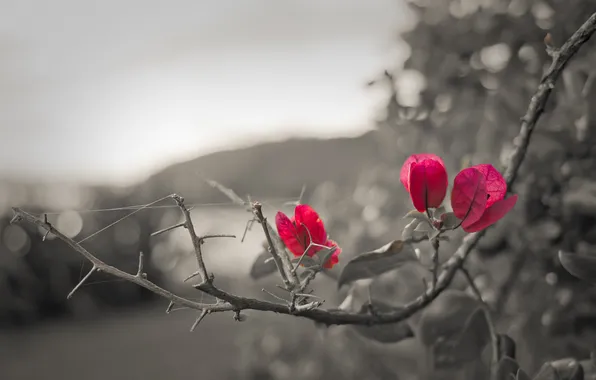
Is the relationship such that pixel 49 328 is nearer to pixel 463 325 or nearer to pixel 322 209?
pixel 322 209

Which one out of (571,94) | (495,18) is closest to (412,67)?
(495,18)

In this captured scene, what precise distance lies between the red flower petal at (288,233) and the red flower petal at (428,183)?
10 centimetres

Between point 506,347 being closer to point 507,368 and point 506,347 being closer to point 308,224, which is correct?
point 507,368

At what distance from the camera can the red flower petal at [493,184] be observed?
46cm

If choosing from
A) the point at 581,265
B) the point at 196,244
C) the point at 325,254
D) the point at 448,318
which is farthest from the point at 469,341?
the point at 196,244

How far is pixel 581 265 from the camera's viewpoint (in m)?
0.55

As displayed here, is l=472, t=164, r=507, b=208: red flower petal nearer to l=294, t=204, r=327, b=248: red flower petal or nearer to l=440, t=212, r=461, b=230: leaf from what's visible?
l=440, t=212, r=461, b=230: leaf

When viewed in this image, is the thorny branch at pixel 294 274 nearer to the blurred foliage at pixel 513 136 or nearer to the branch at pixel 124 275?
the branch at pixel 124 275

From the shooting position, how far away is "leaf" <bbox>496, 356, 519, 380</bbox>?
1.88 feet

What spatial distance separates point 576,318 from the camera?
729 millimetres

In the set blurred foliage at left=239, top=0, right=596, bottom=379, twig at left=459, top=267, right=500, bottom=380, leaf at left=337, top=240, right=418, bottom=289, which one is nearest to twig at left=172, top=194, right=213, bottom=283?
leaf at left=337, top=240, right=418, bottom=289

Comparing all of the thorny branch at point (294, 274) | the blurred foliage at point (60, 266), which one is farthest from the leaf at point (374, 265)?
the blurred foliage at point (60, 266)

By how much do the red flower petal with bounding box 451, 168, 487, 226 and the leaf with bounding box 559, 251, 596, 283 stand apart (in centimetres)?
15

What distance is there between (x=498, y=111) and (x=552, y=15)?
0.14m
